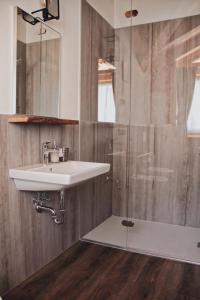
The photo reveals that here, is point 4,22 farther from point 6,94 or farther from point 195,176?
point 195,176

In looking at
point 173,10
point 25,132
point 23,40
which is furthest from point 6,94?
point 173,10

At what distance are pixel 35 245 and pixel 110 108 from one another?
6.11 ft

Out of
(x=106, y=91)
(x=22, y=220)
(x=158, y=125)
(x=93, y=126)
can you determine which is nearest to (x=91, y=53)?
(x=106, y=91)

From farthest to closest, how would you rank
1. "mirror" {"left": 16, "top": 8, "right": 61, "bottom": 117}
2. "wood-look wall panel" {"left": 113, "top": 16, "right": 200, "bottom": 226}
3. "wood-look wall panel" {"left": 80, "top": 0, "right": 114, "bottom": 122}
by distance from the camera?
"wood-look wall panel" {"left": 113, "top": 16, "right": 200, "bottom": 226}, "wood-look wall panel" {"left": 80, "top": 0, "right": 114, "bottom": 122}, "mirror" {"left": 16, "top": 8, "right": 61, "bottom": 117}

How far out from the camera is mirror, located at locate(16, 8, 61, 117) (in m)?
1.89

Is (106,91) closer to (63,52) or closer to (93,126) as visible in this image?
(93,126)

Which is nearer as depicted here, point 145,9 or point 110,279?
point 110,279

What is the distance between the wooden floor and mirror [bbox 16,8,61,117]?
50.1 inches

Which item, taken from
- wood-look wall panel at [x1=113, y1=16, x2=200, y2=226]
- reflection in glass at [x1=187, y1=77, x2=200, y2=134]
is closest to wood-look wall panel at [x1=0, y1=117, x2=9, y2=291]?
wood-look wall panel at [x1=113, y1=16, x2=200, y2=226]

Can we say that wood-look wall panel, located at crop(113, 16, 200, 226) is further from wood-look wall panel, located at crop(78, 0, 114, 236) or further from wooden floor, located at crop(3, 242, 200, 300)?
wooden floor, located at crop(3, 242, 200, 300)

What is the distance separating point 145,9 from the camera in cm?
312

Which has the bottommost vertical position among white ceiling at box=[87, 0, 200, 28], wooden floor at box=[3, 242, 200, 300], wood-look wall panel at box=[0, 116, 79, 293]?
wooden floor at box=[3, 242, 200, 300]

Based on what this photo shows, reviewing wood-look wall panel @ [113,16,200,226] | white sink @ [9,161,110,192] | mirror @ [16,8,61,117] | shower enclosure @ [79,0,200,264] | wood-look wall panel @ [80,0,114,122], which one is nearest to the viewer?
white sink @ [9,161,110,192]

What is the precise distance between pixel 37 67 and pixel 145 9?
178 cm
